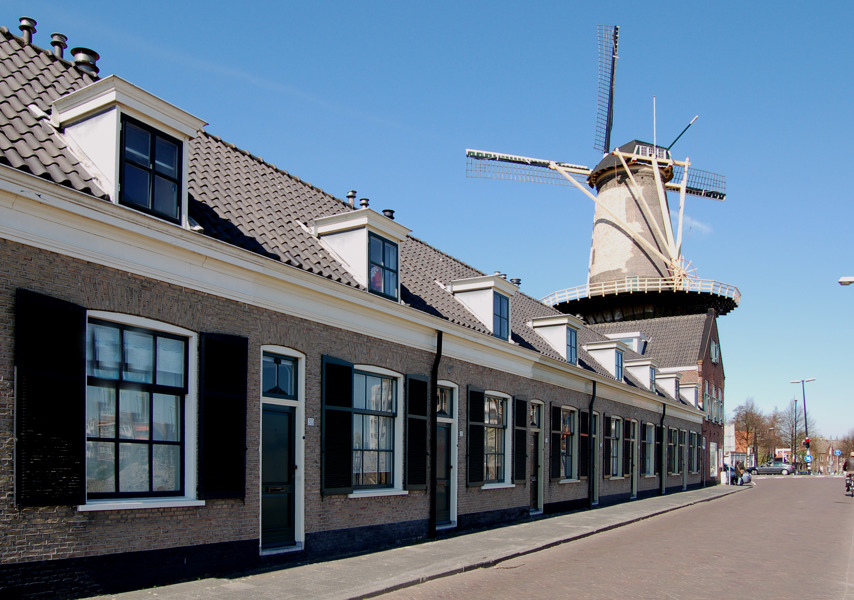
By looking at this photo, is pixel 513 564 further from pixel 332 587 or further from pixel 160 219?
pixel 160 219

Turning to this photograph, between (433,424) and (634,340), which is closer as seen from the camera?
(433,424)

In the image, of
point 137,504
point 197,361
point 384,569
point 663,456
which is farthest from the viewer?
point 663,456

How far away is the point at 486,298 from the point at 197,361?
9.05 metres

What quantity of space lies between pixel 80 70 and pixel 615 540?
1300cm

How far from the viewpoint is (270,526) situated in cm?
1059

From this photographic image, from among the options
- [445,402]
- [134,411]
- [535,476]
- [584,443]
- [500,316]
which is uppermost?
[500,316]

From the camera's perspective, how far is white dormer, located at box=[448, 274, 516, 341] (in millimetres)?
17203

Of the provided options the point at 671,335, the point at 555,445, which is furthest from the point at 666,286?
the point at 555,445

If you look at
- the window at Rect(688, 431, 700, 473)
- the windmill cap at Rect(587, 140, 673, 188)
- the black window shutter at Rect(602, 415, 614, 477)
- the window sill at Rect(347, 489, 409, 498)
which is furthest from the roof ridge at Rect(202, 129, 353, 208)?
the windmill cap at Rect(587, 140, 673, 188)

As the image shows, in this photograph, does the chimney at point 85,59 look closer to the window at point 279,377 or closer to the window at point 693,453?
the window at point 279,377

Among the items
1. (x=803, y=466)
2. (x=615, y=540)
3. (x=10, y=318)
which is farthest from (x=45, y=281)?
(x=803, y=466)

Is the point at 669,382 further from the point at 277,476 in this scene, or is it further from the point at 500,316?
the point at 277,476

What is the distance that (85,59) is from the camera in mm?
11227

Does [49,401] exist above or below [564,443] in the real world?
above
